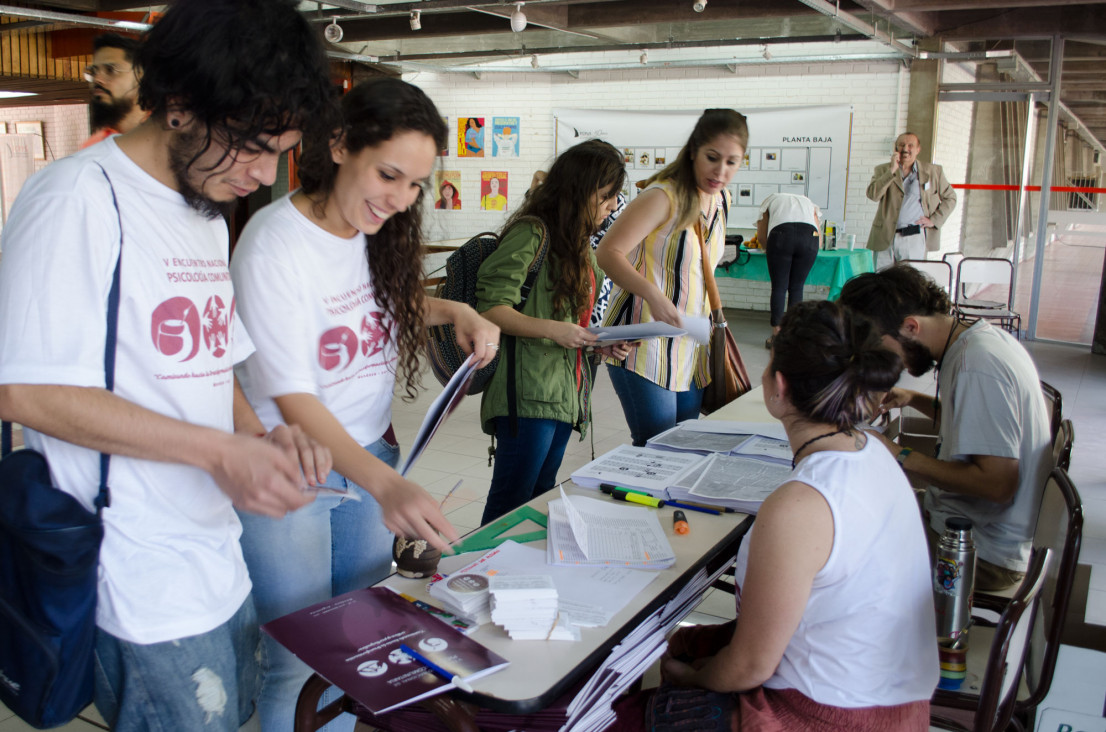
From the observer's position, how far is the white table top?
4.00 feet

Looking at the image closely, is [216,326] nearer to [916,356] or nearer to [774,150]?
[916,356]

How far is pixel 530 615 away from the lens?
138 centimetres

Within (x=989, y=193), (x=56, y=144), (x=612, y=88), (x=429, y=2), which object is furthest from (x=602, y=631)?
(x=56, y=144)

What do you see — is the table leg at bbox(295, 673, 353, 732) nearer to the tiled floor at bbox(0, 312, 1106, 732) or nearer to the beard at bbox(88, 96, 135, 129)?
the tiled floor at bbox(0, 312, 1106, 732)

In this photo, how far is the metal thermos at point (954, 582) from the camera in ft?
6.00

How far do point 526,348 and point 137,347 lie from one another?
147 centimetres

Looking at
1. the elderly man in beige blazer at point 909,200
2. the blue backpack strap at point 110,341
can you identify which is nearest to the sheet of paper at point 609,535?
the blue backpack strap at point 110,341

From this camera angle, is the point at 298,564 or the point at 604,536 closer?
the point at 298,564

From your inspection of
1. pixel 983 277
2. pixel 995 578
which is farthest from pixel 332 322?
pixel 983 277

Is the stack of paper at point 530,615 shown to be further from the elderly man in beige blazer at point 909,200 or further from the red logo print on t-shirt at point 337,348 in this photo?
the elderly man in beige blazer at point 909,200

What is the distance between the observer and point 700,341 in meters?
2.68

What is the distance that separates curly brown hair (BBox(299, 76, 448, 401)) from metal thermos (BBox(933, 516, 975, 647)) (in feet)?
3.87

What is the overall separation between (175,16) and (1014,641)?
158 cm

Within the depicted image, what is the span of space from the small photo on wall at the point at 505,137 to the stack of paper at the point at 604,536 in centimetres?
1016
